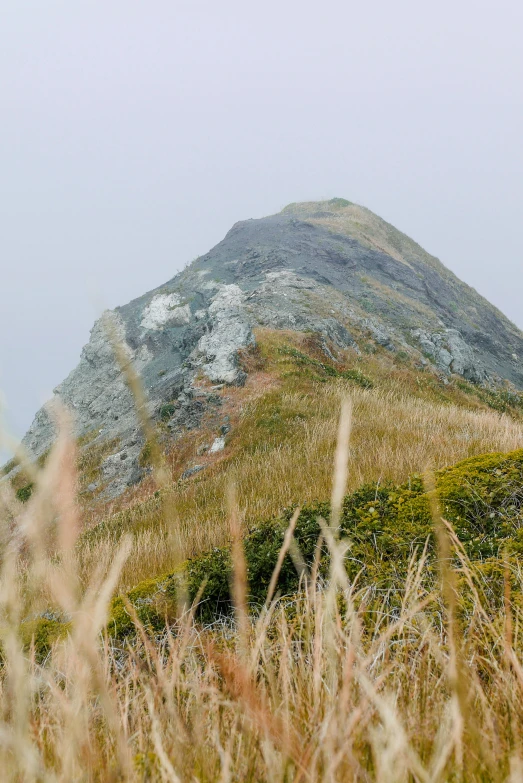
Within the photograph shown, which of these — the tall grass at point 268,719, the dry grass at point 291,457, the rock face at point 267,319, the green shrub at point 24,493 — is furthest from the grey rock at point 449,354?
the tall grass at point 268,719

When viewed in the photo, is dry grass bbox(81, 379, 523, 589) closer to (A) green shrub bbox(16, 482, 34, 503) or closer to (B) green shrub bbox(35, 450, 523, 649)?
(B) green shrub bbox(35, 450, 523, 649)

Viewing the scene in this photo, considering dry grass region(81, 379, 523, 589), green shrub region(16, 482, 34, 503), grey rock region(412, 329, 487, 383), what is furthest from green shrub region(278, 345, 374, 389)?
green shrub region(16, 482, 34, 503)

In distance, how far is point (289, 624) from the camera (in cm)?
296

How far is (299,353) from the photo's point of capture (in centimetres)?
1930

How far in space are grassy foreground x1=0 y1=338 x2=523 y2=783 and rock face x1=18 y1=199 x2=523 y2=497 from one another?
8.71 meters

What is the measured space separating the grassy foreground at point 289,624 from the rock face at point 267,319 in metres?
8.71

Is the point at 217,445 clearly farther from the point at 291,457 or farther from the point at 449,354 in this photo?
the point at 449,354

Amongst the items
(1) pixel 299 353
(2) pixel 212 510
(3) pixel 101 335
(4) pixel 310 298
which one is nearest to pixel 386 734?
(2) pixel 212 510

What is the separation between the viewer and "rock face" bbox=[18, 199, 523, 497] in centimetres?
1984

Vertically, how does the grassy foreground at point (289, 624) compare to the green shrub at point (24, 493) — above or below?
below

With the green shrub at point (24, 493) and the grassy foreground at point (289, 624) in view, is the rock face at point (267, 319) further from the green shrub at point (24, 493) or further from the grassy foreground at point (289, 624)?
the grassy foreground at point (289, 624)

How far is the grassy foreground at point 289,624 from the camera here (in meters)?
1.25

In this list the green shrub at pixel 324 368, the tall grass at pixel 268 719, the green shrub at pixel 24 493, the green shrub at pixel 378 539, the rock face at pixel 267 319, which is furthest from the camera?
the rock face at pixel 267 319

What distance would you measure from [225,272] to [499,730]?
37344 mm
